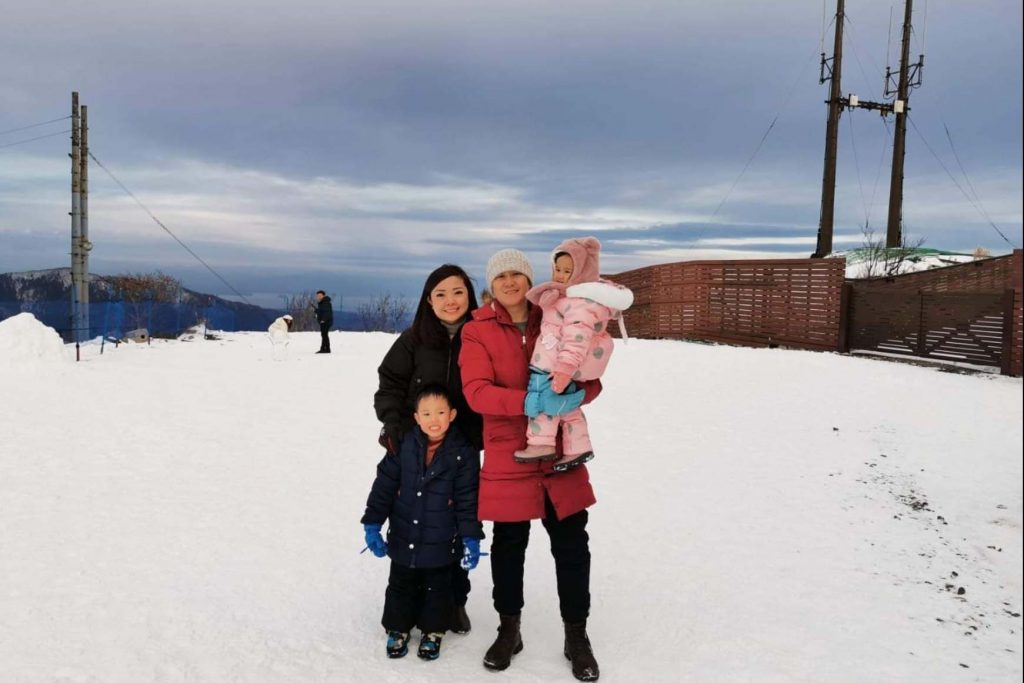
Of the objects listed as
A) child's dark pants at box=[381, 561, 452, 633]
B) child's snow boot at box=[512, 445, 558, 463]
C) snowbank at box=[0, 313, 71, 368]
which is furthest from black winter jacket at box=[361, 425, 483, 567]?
snowbank at box=[0, 313, 71, 368]

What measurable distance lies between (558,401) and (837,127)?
2580 centimetres

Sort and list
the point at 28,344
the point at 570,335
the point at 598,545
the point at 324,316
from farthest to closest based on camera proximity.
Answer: the point at 324,316, the point at 28,344, the point at 598,545, the point at 570,335

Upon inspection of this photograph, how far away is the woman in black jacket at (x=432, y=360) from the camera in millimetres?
3688

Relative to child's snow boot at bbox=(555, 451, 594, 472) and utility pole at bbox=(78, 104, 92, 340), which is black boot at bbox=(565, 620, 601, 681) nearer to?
child's snow boot at bbox=(555, 451, 594, 472)

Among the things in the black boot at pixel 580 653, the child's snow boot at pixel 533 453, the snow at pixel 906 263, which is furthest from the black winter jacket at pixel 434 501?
the snow at pixel 906 263

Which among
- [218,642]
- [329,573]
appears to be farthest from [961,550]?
[218,642]

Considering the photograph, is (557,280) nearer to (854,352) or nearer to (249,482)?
(249,482)

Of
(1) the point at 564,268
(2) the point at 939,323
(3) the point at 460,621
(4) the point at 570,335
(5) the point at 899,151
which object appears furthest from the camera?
(5) the point at 899,151

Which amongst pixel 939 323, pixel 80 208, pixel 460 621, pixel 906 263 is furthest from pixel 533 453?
pixel 906 263

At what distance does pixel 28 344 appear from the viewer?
42.5 ft

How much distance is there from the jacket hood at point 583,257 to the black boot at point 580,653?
170 cm

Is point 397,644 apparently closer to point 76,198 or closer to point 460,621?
point 460,621

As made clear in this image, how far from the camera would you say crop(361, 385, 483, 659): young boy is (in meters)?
3.62

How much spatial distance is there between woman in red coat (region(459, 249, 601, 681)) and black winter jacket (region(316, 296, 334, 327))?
16.0 metres
